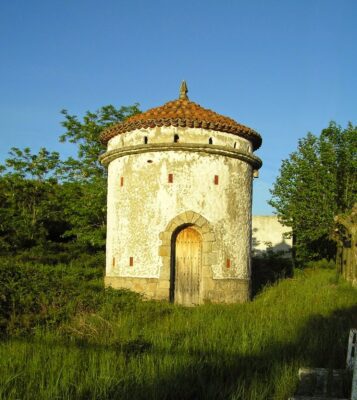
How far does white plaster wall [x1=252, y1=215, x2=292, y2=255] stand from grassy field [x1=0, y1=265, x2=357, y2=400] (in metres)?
19.0

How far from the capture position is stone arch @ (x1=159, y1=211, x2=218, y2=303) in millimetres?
13562

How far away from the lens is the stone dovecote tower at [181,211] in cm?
1370

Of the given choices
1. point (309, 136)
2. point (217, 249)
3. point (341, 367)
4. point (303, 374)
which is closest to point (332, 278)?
point (217, 249)

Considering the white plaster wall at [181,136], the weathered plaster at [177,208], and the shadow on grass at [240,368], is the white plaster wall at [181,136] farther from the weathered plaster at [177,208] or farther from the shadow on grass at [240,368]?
the shadow on grass at [240,368]

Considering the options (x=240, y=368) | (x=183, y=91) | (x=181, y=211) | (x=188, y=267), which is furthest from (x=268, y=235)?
(x=240, y=368)

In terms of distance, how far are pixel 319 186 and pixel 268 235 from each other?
8.19m

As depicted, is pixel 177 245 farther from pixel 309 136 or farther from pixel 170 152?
pixel 309 136

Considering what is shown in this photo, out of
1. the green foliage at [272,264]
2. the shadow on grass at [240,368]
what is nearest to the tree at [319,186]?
the green foliage at [272,264]

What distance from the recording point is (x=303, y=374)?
18.8 feet

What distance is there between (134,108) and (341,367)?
69.8ft

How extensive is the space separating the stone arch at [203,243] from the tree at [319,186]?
12471 mm

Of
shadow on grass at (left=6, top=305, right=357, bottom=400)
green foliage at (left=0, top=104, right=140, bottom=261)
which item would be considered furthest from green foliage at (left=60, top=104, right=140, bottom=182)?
shadow on grass at (left=6, top=305, right=357, bottom=400)

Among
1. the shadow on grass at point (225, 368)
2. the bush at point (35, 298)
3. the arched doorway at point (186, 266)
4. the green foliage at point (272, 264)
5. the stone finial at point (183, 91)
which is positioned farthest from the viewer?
the green foliage at point (272, 264)

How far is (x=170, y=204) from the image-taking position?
13.7 metres
